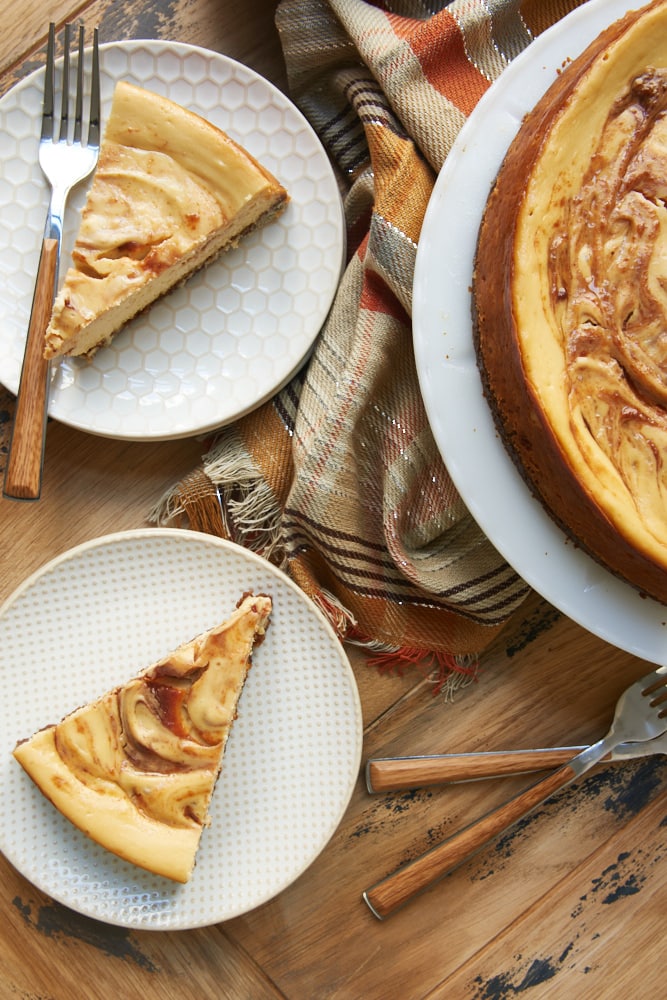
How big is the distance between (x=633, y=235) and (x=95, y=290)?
3.57 feet

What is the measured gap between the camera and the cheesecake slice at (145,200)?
5.86 feet

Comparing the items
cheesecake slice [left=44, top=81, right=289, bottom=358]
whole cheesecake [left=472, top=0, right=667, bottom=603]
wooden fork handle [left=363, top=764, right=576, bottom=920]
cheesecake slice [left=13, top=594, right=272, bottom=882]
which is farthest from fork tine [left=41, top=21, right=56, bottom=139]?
wooden fork handle [left=363, top=764, right=576, bottom=920]

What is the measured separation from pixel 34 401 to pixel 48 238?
36 centimetres

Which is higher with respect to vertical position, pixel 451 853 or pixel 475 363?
pixel 475 363

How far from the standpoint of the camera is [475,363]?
61.6 inches

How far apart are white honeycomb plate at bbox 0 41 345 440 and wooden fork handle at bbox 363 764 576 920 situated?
108cm

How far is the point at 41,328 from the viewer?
1.80 metres

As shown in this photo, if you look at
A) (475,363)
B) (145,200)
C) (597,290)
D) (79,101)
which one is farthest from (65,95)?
(597,290)

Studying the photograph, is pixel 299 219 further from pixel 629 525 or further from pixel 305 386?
pixel 629 525

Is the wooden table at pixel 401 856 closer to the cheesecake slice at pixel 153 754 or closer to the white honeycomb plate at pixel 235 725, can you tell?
the white honeycomb plate at pixel 235 725

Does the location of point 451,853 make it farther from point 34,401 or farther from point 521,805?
point 34,401

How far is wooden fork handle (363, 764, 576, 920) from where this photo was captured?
1.90 meters

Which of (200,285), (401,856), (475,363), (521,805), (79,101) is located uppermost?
(79,101)

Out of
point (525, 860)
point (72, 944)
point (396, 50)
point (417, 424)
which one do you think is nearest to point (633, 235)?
point (417, 424)
